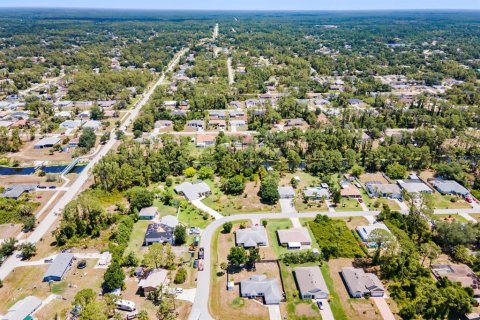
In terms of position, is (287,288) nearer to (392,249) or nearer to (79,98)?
(392,249)

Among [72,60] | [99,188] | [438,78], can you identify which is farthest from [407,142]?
[72,60]

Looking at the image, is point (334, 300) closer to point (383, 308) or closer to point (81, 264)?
point (383, 308)

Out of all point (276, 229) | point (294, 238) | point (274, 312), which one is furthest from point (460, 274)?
point (276, 229)

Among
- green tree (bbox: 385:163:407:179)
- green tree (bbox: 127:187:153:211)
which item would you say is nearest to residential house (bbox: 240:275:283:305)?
green tree (bbox: 127:187:153:211)

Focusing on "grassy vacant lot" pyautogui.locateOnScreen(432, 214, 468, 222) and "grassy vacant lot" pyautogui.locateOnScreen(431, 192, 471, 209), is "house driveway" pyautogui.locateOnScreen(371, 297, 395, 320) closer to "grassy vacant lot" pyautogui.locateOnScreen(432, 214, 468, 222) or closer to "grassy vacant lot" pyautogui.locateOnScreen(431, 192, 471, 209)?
"grassy vacant lot" pyautogui.locateOnScreen(432, 214, 468, 222)

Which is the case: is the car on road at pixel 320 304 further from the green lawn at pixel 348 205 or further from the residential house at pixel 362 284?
the green lawn at pixel 348 205

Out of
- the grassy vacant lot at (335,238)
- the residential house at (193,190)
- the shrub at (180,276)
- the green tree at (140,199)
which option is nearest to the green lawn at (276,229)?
the grassy vacant lot at (335,238)
